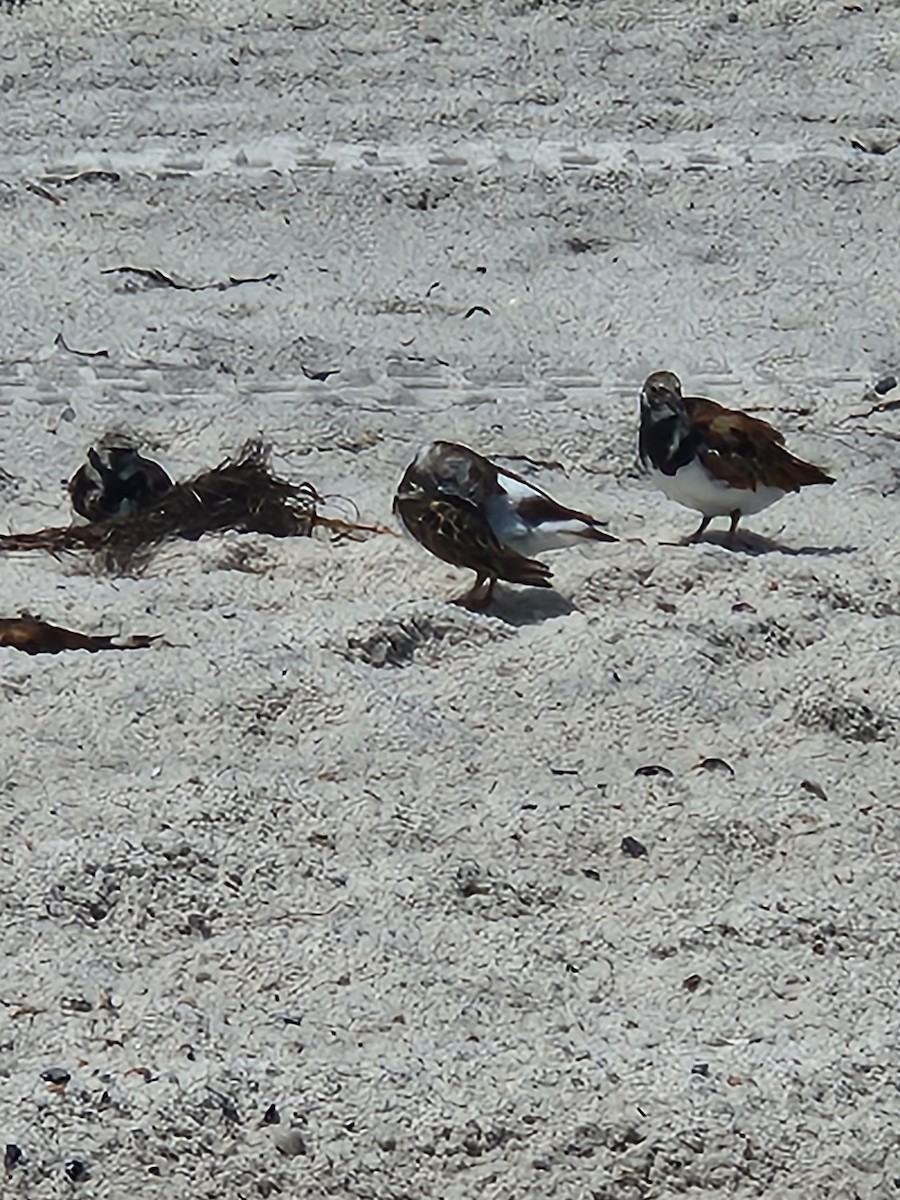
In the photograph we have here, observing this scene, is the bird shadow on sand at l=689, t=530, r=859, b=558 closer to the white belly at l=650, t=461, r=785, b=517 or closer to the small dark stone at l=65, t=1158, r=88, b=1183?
the white belly at l=650, t=461, r=785, b=517

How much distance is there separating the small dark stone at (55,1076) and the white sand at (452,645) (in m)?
0.03

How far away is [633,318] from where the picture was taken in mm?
6859

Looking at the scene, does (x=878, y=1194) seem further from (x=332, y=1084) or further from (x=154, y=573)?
(x=154, y=573)

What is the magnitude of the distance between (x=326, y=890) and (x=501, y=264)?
3.49 m

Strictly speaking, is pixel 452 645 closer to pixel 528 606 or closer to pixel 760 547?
pixel 528 606

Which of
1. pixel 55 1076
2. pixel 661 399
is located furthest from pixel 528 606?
pixel 55 1076

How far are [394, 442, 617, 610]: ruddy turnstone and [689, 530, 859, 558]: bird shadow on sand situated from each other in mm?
346

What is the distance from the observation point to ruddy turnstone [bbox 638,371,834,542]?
5.57 m

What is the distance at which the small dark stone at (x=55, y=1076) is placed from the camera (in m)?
3.54

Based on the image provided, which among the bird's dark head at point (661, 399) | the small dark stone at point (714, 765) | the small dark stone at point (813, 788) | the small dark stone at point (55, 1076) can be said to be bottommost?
the small dark stone at point (55, 1076)

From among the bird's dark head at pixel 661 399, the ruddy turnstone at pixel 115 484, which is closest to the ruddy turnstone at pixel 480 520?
the bird's dark head at pixel 661 399

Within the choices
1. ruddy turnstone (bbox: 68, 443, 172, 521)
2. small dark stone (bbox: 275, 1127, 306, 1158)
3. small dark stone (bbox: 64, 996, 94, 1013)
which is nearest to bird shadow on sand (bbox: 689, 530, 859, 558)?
ruddy turnstone (bbox: 68, 443, 172, 521)

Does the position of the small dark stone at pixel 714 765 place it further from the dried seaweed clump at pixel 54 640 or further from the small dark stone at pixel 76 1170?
the small dark stone at pixel 76 1170

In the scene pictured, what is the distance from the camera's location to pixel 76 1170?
11.1 ft
